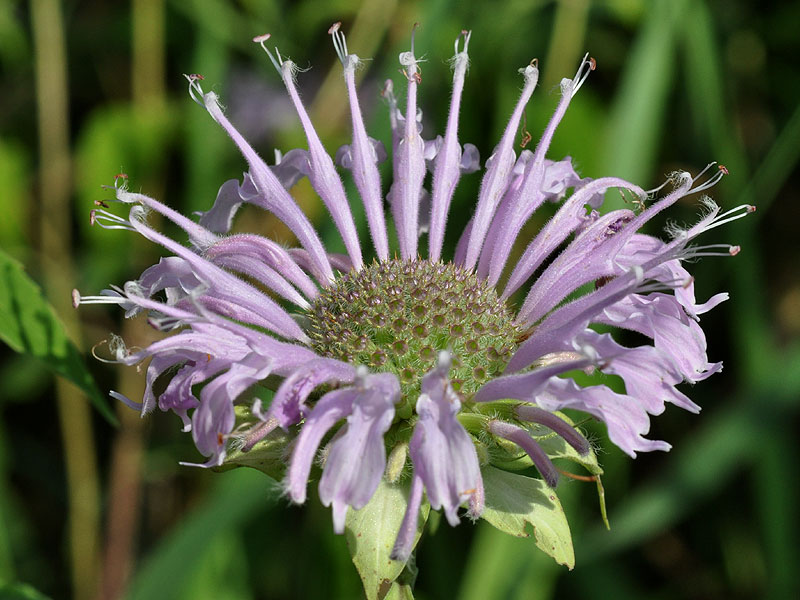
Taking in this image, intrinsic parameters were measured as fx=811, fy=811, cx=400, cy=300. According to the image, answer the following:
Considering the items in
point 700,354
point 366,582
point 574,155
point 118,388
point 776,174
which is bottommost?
point 118,388

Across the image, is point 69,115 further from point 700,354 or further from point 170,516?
point 700,354

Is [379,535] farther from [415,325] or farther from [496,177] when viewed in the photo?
[496,177]

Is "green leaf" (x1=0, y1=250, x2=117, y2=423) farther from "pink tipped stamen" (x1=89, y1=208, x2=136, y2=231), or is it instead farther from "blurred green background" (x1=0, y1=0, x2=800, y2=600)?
"blurred green background" (x1=0, y1=0, x2=800, y2=600)

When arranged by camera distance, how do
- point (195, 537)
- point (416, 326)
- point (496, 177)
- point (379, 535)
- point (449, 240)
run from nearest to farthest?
1. point (379, 535)
2. point (416, 326)
3. point (496, 177)
4. point (195, 537)
5. point (449, 240)

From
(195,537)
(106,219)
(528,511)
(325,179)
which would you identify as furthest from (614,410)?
(195,537)

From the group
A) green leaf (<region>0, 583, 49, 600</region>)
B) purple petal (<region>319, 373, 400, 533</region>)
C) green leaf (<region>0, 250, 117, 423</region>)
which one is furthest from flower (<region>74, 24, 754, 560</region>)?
green leaf (<region>0, 583, 49, 600</region>)

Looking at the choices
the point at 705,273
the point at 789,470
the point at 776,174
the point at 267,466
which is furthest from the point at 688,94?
the point at 267,466
